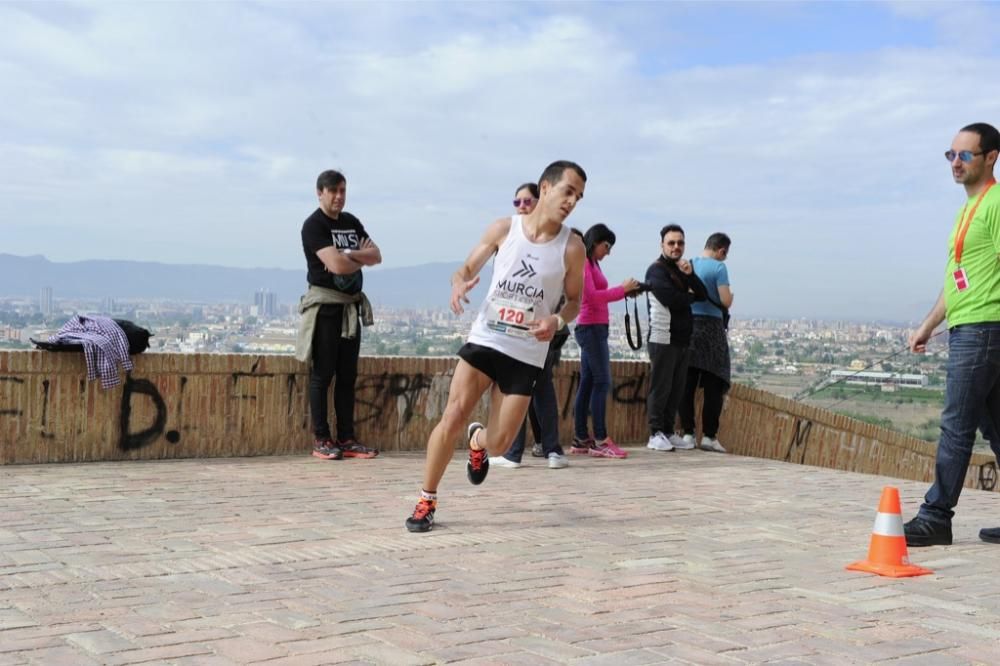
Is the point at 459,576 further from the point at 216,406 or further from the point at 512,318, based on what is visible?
the point at 216,406

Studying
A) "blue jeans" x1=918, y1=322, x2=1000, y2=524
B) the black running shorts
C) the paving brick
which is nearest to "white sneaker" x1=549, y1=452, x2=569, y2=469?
the black running shorts

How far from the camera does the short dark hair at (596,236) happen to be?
36.2ft

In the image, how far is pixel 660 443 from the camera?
469 inches

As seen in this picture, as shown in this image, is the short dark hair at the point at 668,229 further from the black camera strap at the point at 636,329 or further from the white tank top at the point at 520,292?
the white tank top at the point at 520,292

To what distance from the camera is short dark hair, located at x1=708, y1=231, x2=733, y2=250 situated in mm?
12515

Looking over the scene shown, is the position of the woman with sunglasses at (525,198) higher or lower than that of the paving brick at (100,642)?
higher

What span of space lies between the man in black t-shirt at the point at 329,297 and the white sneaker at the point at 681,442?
12.1ft

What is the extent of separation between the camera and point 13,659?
3992 millimetres

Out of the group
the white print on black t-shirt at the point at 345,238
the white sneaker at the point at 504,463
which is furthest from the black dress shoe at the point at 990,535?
the white print on black t-shirt at the point at 345,238

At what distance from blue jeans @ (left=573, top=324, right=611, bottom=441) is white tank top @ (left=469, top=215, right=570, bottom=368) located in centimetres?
421

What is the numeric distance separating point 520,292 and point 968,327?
2.60 metres

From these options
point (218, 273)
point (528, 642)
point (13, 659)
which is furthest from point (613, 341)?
point (218, 273)

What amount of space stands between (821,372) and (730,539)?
8836 millimetres

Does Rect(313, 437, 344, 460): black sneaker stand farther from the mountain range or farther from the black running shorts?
the mountain range
